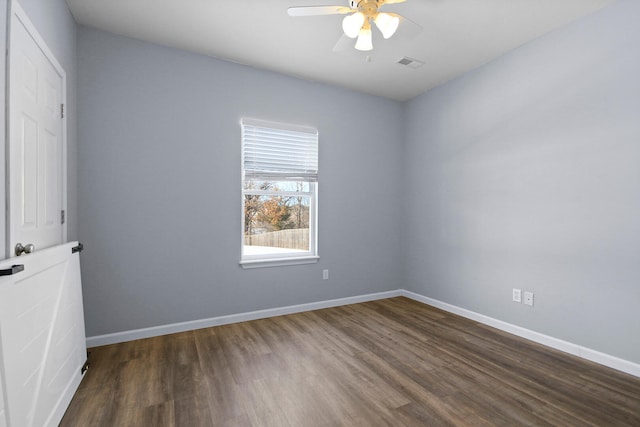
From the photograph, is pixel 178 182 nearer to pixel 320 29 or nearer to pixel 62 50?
pixel 62 50

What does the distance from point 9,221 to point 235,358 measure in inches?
66.4

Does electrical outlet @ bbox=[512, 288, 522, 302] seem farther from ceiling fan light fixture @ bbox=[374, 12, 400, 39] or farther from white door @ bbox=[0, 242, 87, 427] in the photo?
white door @ bbox=[0, 242, 87, 427]

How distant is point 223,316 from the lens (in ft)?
10.0

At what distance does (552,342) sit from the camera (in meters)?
2.57

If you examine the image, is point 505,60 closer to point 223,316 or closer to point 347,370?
point 347,370

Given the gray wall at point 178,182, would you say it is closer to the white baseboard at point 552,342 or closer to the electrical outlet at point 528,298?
the white baseboard at point 552,342

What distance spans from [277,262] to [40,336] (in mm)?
2086

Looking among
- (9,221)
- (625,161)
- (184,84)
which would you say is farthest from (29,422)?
(625,161)

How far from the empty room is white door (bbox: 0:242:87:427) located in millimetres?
17

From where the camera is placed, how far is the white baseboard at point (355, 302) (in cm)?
226

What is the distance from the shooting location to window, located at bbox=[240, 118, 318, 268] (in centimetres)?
325

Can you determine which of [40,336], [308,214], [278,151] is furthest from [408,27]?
[40,336]

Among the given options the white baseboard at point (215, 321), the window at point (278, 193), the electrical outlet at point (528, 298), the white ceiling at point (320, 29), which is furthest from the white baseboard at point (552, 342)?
the white ceiling at point (320, 29)

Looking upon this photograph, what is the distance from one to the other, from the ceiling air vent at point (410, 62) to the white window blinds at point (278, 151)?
3.92 feet
